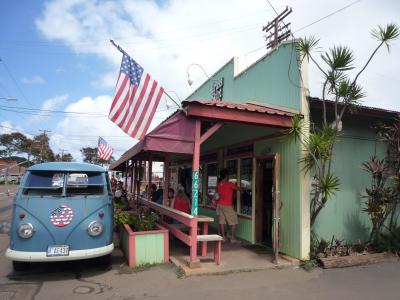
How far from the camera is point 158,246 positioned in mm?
7543

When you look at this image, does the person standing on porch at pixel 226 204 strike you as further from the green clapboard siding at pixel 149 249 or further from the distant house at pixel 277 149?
the green clapboard siding at pixel 149 249

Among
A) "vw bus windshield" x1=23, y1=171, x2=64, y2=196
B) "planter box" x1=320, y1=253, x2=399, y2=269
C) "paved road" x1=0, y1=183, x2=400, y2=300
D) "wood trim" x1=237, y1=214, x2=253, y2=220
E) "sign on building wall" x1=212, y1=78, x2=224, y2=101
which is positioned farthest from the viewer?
"sign on building wall" x1=212, y1=78, x2=224, y2=101

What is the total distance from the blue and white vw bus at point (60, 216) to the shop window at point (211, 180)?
543 centimetres

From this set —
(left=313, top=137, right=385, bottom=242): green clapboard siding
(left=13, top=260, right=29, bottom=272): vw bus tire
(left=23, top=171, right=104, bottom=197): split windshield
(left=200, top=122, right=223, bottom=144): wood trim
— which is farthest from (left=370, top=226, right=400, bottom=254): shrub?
(left=13, top=260, right=29, bottom=272): vw bus tire

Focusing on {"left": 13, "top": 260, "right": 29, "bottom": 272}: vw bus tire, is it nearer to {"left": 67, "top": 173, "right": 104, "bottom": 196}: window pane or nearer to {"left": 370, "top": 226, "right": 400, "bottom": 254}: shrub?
{"left": 67, "top": 173, "right": 104, "bottom": 196}: window pane

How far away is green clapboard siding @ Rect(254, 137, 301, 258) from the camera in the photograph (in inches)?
308

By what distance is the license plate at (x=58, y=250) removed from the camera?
6.31 metres

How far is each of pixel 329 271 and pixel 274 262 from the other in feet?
3.42

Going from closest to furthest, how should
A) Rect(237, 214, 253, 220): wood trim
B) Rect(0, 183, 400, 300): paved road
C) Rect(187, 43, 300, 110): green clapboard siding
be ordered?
Rect(0, 183, 400, 300): paved road
Rect(187, 43, 300, 110): green clapboard siding
Rect(237, 214, 253, 220): wood trim

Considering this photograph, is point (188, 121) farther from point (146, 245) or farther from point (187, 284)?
point (187, 284)

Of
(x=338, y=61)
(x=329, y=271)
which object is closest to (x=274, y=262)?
(x=329, y=271)

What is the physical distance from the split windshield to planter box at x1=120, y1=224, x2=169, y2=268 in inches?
44.3

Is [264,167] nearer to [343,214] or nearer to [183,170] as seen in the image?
[343,214]

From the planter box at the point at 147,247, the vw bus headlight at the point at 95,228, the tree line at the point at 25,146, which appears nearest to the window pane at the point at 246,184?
the planter box at the point at 147,247
